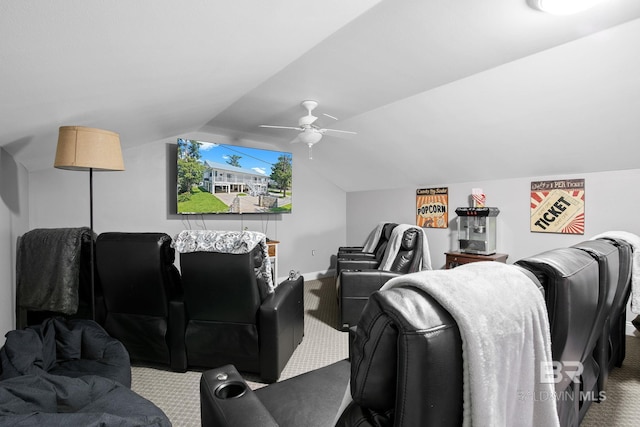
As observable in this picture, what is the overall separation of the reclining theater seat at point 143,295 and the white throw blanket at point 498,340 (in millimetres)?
2030

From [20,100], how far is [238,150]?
10.0 feet

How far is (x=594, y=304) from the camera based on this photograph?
122 centimetres

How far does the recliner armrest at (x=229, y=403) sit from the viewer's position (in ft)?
3.32

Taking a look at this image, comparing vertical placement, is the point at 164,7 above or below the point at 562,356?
above

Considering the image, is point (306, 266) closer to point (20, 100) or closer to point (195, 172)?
point (195, 172)

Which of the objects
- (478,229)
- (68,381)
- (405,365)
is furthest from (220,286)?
(478,229)

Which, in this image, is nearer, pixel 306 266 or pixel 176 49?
pixel 176 49

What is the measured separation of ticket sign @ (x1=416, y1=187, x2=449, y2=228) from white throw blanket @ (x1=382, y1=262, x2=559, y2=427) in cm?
412

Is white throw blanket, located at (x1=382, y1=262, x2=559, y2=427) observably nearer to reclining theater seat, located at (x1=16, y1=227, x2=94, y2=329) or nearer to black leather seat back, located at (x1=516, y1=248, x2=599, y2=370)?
black leather seat back, located at (x1=516, y1=248, x2=599, y2=370)

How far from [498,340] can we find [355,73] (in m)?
2.66

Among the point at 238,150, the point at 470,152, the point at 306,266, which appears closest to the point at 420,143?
the point at 470,152

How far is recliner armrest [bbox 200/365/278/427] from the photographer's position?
1.01 meters

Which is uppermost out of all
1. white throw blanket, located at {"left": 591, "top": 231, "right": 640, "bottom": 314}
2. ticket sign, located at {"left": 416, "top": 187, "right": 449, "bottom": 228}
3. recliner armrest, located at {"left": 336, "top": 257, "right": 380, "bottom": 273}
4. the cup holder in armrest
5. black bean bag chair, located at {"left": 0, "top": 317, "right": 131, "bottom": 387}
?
ticket sign, located at {"left": 416, "top": 187, "right": 449, "bottom": 228}

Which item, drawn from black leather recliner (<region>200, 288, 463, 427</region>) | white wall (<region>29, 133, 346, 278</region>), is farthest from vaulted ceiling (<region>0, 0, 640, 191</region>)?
black leather recliner (<region>200, 288, 463, 427</region>)
